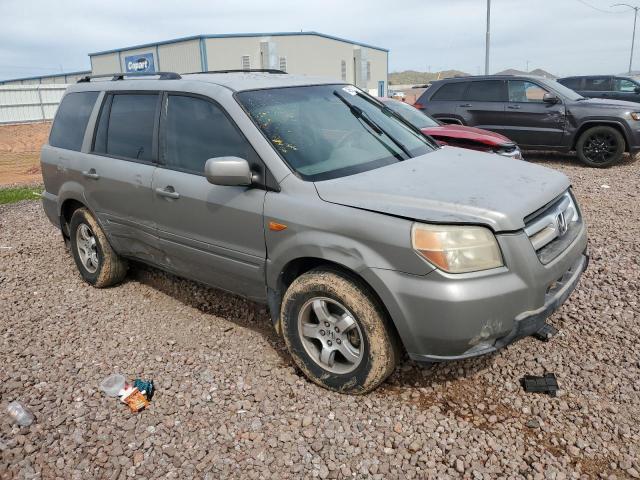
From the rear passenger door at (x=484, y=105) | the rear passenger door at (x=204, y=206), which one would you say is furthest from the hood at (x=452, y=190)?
the rear passenger door at (x=484, y=105)

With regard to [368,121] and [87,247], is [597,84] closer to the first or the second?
[368,121]

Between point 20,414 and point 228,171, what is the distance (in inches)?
73.6

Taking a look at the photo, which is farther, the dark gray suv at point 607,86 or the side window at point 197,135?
the dark gray suv at point 607,86

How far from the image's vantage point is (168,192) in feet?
12.3

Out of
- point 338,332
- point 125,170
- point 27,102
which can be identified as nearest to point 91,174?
point 125,170

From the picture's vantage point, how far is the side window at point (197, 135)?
3.44 m

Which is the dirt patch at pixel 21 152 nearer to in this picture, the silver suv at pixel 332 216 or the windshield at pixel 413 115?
the windshield at pixel 413 115

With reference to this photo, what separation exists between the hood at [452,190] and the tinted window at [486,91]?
26.8 ft

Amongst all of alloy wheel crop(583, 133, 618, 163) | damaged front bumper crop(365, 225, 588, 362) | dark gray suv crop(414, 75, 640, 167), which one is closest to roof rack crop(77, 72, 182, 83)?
damaged front bumper crop(365, 225, 588, 362)

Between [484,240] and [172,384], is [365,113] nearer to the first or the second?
[484,240]

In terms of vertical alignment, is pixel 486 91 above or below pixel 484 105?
above

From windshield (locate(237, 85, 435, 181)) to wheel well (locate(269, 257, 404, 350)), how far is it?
1.66ft

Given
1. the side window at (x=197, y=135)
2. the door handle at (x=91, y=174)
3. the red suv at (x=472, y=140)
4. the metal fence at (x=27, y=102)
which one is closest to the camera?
the side window at (x=197, y=135)

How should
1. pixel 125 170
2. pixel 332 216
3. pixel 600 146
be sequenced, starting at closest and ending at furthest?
pixel 332 216 → pixel 125 170 → pixel 600 146
